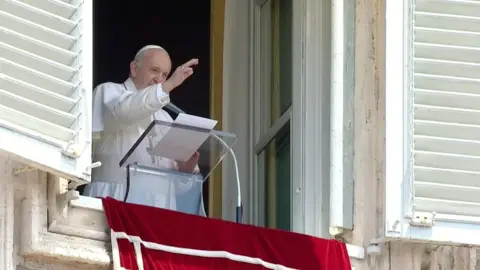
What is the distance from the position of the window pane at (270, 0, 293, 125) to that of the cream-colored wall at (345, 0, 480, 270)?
0.60 metres

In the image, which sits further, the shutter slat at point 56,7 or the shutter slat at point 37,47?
the shutter slat at point 56,7

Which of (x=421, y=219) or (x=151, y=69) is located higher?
(x=151, y=69)

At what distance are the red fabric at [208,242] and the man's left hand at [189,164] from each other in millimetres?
502

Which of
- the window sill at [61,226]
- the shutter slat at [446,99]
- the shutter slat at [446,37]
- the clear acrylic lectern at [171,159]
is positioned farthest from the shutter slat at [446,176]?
the window sill at [61,226]

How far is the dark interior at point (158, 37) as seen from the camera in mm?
9914

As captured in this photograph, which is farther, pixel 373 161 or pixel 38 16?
pixel 373 161

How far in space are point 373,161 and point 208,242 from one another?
785 millimetres

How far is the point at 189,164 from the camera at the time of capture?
783cm

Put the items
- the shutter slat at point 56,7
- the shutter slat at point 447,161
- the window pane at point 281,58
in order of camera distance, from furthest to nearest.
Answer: the window pane at point 281,58, the shutter slat at point 447,161, the shutter slat at point 56,7

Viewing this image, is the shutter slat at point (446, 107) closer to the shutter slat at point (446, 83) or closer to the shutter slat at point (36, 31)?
the shutter slat at point (446, 83)

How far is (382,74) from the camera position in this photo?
Result: 7.79m

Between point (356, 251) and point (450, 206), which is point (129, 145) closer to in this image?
point (356, 251)

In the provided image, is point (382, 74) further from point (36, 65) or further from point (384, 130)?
point (36, 65)

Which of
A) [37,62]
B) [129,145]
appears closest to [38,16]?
[37,62]
